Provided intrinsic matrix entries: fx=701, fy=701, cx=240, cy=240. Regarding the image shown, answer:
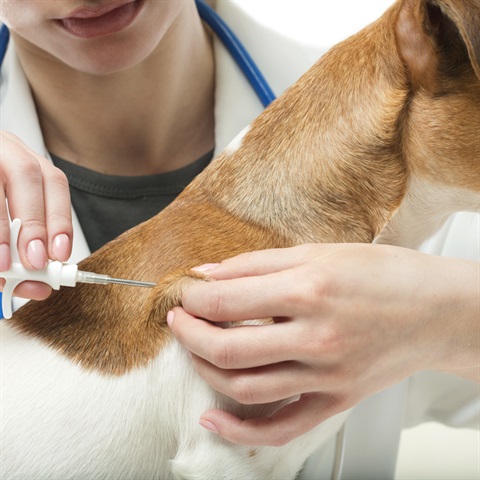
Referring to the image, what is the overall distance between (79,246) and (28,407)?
0.45 meters

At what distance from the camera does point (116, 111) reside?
5.77ft

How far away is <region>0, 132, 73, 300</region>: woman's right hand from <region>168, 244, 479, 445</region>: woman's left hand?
0.21 m

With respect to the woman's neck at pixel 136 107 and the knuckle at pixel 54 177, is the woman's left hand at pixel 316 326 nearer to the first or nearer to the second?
the knuckle at pixel 54 177

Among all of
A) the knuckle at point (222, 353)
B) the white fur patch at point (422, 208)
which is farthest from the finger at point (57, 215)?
the white fur patch at point (422, 208)

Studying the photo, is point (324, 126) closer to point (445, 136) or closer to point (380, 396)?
point (445, 136)

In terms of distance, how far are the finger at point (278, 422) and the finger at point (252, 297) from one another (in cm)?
16

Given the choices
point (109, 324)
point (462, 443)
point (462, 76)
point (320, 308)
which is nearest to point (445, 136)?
point (462, 76)

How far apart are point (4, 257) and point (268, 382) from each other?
412 mm

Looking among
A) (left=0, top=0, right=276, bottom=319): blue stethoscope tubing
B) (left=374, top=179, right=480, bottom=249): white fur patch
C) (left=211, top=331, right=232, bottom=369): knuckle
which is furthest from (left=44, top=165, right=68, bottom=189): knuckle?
(left=0, top=0, right=276, bottom=319): blue stethoscope tubing

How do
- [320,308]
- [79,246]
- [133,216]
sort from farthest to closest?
1. [133,216]
2. [79,246]
3. [320,308]

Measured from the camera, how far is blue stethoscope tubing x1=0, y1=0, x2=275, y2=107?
1659mm

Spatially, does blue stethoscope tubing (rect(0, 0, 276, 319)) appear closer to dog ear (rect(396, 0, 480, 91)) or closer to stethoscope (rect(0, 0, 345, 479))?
stethoscope (rect(0, 0, 345, 479))

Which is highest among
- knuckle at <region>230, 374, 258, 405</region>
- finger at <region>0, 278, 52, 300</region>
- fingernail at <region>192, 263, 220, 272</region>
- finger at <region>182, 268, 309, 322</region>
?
finger at <region>182, 268, 309, 322</region>

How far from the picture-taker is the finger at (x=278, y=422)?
102 cm
